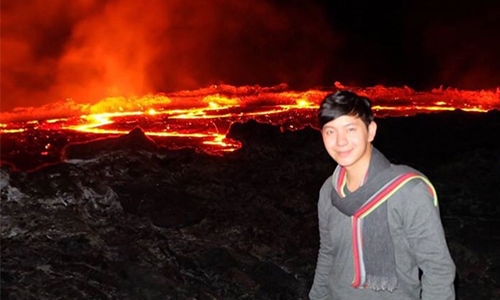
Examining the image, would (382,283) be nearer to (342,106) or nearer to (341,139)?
(341,139)

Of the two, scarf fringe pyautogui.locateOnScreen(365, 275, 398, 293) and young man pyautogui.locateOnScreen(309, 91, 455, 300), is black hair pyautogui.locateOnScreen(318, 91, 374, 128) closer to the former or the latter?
young man pyautogui.locateOnScreen(309, 91, 455, 300)

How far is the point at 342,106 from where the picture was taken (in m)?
2.67

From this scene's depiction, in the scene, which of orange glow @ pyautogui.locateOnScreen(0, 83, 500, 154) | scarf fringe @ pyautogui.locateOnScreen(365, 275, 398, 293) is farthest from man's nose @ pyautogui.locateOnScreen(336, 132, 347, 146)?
orange glow @ pyautogui.locateOnScreen(0, 83, 500, 154)

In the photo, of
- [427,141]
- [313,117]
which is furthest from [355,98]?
[313,117]

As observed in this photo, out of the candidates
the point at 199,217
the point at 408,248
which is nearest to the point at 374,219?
the point at 408,248

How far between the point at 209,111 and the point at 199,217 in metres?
4.40

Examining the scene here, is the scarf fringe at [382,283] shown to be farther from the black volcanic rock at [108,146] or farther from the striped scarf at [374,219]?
the black volcanic rock at [108,146]

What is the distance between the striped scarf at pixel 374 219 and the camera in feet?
8.62

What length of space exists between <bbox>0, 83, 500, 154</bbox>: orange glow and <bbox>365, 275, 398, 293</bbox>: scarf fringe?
534cm

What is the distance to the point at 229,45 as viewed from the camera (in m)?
13.5

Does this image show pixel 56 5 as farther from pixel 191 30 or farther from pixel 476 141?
pixel 476 141

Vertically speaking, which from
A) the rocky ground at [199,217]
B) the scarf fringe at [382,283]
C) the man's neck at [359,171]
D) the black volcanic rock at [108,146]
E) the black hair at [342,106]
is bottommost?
the rocky ground at [199,217]

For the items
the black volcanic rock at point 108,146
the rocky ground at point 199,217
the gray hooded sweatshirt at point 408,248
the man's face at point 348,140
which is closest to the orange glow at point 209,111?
the black volcanic rock at point 108,146

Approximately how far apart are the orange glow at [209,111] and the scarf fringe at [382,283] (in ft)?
17.5
